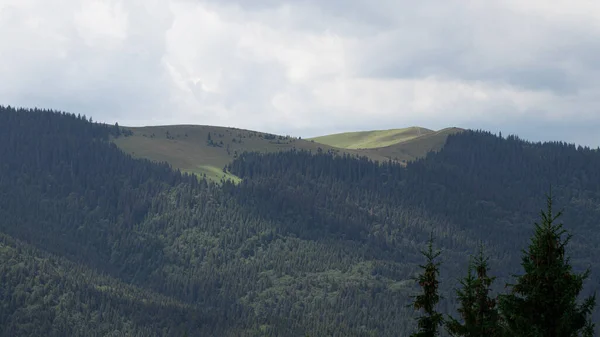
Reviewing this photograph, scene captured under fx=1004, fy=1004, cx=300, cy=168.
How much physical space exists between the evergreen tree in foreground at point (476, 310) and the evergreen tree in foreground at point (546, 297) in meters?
6.11

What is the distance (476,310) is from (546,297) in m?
10.1

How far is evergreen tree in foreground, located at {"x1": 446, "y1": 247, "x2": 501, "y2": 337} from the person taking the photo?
5188 centimetres

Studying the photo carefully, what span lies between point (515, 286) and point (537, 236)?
2.60m

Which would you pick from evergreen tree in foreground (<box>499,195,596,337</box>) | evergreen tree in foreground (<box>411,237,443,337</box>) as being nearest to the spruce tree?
evergreen tree in foreground (<box>411,237,443,337</box>)

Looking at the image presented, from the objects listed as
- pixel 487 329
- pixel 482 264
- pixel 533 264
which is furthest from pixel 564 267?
pixel 482 264

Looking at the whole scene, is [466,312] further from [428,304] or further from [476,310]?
[428,304]

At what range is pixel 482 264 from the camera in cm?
5650

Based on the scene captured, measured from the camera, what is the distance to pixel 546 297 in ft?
146

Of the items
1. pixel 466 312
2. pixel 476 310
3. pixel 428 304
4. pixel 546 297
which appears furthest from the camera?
pixel 476 310

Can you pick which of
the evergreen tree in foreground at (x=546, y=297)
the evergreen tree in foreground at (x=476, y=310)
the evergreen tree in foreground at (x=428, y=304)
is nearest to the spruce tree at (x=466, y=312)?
the evergreen tree in foreground at (x=476, y=310)

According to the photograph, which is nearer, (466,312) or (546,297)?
(546,297)

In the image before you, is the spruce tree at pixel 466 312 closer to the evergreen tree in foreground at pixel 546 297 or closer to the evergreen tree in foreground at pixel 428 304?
the evergreen tree in foreground at pixel 428 304

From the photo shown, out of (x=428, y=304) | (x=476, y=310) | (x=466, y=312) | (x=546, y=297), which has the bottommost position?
(x=466, y=312)

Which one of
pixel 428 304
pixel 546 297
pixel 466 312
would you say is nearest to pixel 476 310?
pixel 466 312
